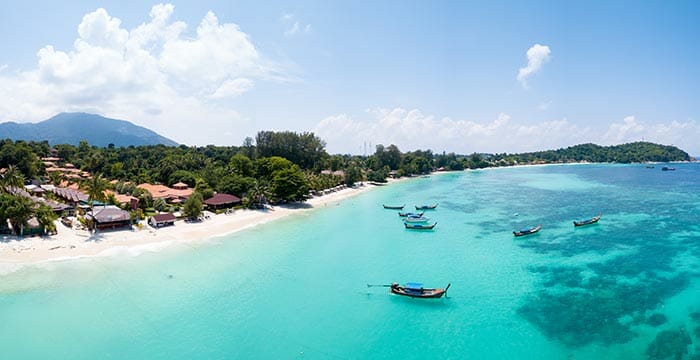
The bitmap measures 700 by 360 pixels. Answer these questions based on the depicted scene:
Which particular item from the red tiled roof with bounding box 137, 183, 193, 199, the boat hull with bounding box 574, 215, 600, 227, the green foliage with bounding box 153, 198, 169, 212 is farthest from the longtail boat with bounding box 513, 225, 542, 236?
the red tiled roof with bounding box 137, 183, 193, 199

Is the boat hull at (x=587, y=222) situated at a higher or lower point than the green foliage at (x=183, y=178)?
lower

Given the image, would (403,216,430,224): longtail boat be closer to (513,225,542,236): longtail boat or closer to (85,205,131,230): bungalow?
(513,225,542,236): longtail boat

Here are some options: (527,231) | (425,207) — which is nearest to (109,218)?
(425,207)

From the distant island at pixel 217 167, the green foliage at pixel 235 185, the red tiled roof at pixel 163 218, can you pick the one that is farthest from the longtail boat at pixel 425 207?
the red tiled roof at pixel 163 218

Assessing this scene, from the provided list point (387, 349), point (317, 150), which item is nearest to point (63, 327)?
point (387, 349)

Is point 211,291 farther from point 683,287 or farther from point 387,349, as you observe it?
point 683,287

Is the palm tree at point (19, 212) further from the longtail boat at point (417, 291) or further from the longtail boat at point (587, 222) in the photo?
the longtail boat at point (587, 222)
